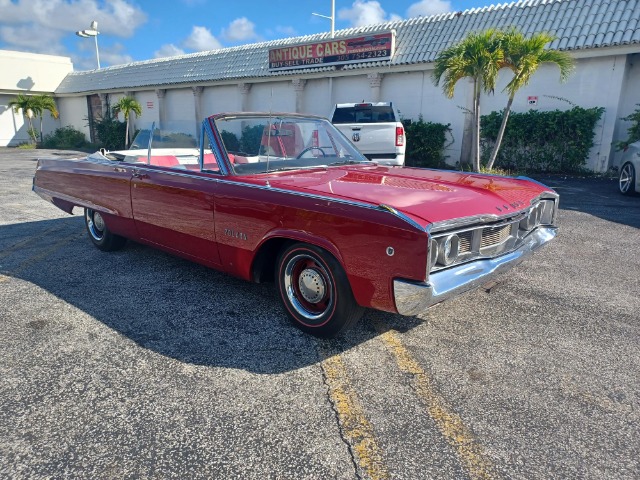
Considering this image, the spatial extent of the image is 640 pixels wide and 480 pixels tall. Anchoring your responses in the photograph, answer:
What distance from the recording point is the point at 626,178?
9.05m

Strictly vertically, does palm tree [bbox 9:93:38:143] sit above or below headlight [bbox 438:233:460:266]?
above

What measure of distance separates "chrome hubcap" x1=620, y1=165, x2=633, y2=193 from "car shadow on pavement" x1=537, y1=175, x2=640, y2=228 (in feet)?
0.58

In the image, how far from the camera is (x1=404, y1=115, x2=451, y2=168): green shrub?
1482cm

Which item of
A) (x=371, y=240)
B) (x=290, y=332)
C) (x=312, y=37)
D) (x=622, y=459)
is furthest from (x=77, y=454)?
(x=312, y=37)

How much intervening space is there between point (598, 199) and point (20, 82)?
1365 inches

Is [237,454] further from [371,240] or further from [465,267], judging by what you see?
[465,267]

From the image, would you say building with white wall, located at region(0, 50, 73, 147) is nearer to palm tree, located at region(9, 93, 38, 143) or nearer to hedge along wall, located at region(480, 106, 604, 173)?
palm tree, located at region(9, 93, 38, 143)

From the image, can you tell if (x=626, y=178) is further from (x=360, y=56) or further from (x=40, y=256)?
(x=360, y=56)

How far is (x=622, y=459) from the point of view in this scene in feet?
7.11

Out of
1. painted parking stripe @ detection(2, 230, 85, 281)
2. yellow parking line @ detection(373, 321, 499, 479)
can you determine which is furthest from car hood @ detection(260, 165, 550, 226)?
painted parking stripe @ detection(2, 230, 85, 281)

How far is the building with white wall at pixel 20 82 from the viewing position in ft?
99.5

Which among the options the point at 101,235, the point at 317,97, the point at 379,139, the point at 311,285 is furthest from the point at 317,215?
the point at 317,97

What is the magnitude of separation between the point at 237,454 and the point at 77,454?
75 centimetres

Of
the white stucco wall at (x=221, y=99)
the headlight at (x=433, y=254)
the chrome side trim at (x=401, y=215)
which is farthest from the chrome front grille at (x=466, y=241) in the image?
the white stucco wall at (x=221, y=99)
